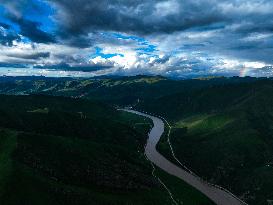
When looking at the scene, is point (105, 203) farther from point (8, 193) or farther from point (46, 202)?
point (8, 193)

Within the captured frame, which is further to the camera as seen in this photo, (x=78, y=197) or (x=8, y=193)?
(x=78, y=197)

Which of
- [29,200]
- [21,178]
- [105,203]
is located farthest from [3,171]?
[105,203]

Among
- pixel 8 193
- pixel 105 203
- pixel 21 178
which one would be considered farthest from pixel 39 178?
pixel 105 203

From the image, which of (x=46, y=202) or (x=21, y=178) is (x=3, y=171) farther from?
(x=46, y=202)

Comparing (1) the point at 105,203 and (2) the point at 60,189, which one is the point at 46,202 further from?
(1) the point at 105,203

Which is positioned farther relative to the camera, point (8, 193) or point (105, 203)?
point (105, 203)

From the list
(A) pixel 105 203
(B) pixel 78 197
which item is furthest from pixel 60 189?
(A) pixel 105 203

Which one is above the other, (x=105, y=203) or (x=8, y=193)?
(x=8, y=193)

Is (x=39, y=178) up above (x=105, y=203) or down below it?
above
